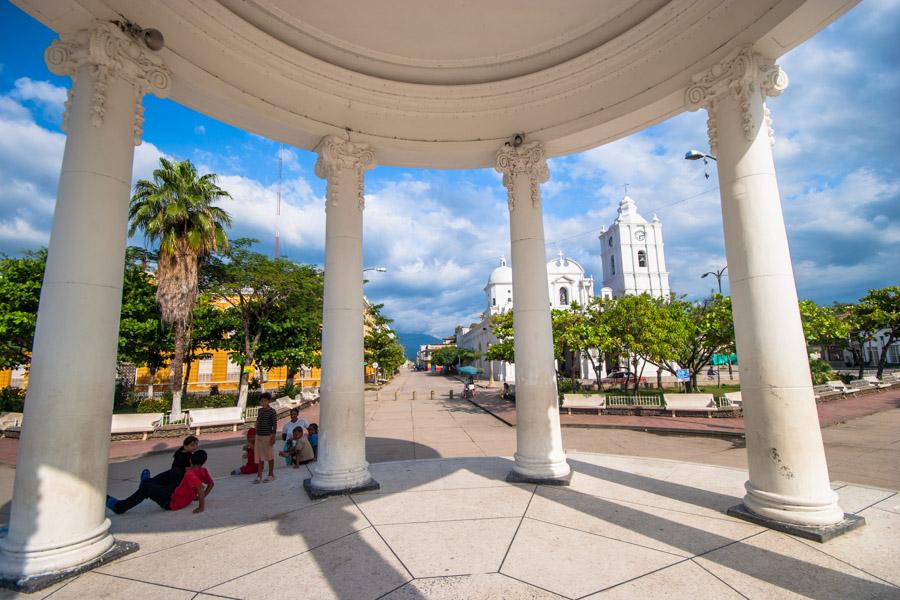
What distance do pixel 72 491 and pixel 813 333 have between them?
33864 millimetres

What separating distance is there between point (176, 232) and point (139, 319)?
654 centimetres

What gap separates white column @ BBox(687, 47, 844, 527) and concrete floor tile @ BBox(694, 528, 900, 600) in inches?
27.3

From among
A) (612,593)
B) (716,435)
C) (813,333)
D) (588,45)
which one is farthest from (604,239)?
(612,593)

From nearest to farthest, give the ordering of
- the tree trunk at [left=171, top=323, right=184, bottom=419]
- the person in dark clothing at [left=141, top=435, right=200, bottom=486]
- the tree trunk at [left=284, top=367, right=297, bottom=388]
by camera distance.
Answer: the person in dark clothing at [left=141, top=435, right=200, bottom=486]
the tree trunk at [left=171, top=323, right=184, bottom=419]
the tree trunk at [left=284, top=367, right=297, bottom=388]

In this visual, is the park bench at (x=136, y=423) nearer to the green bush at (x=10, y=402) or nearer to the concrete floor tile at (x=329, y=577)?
the green bush at (x=10, y=402)

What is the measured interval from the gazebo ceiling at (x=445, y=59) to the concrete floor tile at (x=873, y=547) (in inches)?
246

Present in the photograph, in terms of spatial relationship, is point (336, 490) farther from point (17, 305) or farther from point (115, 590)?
point (17, 305)

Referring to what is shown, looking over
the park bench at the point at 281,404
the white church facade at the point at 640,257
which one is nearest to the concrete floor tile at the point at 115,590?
the park bench at the point at 281,404

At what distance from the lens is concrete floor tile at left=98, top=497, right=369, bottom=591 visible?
4.47 metres

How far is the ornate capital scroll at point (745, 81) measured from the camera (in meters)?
6.00

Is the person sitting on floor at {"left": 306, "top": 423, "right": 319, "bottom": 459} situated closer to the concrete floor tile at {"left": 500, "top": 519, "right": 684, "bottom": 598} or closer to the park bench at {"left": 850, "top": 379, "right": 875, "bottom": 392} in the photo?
the concrete floor tile at {"left": 500, "top": 519, "right": 684, "bottom": 598}

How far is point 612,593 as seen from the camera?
387cm

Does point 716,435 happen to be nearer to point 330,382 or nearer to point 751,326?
point 751,326

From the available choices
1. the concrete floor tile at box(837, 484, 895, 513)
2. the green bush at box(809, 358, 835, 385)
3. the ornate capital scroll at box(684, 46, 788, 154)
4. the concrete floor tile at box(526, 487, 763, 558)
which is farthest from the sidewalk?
the ornate capital scroll at box(684, 46, 788, 154)
